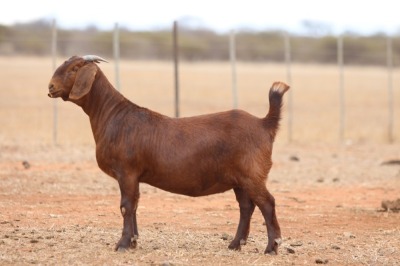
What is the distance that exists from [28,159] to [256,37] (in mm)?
63879

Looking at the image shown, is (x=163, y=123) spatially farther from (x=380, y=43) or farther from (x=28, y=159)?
(x=380, y=43)

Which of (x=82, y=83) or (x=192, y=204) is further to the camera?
(x=192, y=204)

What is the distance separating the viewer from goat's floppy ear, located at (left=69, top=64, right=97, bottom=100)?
8938 millimetres

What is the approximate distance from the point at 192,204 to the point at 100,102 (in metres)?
4.10

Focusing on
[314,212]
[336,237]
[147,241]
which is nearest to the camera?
[147,241]


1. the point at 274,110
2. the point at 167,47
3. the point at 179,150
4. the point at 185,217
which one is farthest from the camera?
the point at 167,47

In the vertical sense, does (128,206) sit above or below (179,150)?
below

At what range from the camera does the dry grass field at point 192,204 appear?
8.94m

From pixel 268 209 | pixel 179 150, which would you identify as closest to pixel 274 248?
pixel 268 209

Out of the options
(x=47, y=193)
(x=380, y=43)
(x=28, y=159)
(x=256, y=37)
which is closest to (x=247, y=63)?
(x=380, y=43)

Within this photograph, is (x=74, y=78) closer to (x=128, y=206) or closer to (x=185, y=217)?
(x=128, y=206)

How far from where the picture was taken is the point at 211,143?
8789mm

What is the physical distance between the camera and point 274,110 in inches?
351

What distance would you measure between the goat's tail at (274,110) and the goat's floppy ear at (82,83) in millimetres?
1838
